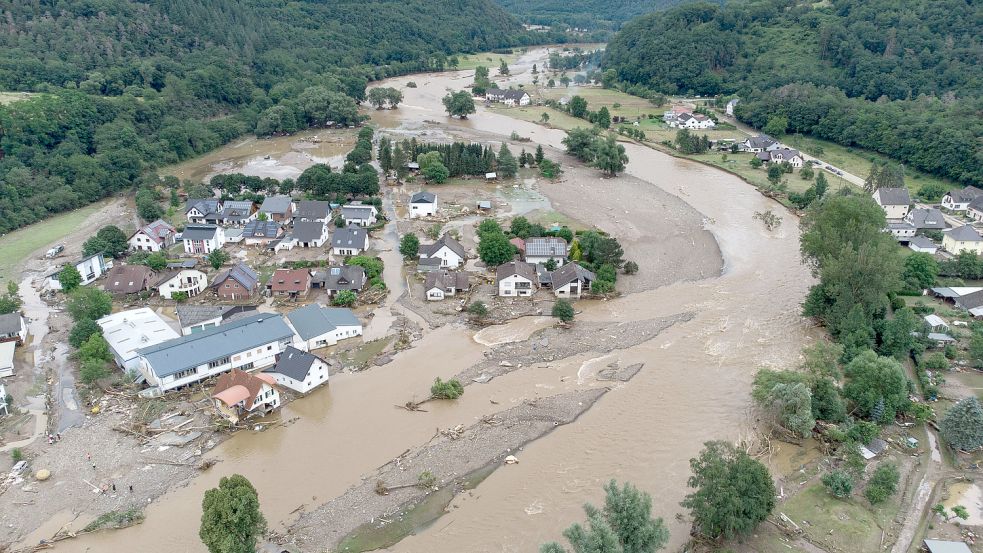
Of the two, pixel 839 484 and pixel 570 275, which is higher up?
pixel 839 484

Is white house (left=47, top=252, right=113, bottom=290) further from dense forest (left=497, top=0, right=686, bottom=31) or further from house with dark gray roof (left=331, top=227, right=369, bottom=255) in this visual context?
dense forest (left=497, top=0, right=686, bottom=31)

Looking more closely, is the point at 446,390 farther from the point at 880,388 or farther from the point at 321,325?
the point at 880,388

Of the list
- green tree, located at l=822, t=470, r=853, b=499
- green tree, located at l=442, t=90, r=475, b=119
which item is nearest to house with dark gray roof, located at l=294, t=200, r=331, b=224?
green tree, located at l=822, t=470, r=853, b=499

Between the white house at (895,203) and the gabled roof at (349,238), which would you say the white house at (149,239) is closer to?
the gabled roof at (349,238)

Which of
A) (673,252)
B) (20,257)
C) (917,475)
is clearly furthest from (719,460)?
(20,257)

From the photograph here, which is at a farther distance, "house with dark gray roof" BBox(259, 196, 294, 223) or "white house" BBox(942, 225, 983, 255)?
"house with dark gray roof" BBox(259, 196, 294, 223)

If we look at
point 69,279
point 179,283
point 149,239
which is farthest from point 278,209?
point 69,279
